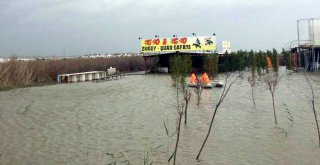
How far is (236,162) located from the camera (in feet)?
27.2

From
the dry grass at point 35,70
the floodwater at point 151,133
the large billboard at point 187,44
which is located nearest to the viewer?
the floodwater at point 151,133

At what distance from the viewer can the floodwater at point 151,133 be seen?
8.83m

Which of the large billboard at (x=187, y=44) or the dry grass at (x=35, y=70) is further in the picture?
the large billboard at (x=187, y=44)

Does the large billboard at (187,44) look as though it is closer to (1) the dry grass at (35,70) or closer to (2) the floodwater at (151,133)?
(1) the dry grass at (35,70)

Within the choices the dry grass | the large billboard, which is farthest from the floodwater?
the large billboard

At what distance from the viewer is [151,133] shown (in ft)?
37.4

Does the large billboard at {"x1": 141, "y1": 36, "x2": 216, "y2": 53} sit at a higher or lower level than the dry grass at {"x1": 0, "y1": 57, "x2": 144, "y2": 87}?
higher

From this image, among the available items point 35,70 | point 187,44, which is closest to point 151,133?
point 35,70

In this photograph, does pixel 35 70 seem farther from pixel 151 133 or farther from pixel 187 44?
pixel 151 133

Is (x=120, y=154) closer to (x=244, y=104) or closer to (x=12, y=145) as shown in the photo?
(x=12, y=145)

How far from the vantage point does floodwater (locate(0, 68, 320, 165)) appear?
883 cm

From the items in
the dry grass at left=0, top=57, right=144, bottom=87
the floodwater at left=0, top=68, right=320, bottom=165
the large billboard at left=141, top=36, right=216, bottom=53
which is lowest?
the floodwater at left=0, top=68, right=320, bottom=165

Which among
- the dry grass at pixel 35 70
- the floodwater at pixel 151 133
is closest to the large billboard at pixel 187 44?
the dry grass at pixel 35 70

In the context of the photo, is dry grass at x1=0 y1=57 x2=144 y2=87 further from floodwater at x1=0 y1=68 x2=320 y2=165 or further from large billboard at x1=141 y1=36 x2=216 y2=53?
floodwater at x1=0 y1=68 x2=320 y2=165
